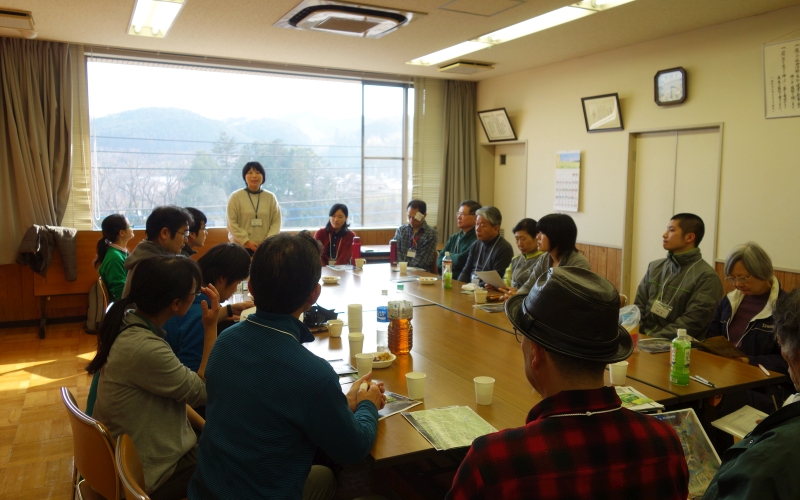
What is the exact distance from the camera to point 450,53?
6230mm

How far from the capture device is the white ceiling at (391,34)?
4.46 m

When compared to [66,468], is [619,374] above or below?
above

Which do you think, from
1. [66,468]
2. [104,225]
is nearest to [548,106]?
[104,225]

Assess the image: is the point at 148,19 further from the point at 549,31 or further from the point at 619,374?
the point at 619,374

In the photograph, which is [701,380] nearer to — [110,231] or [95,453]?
[95,453]

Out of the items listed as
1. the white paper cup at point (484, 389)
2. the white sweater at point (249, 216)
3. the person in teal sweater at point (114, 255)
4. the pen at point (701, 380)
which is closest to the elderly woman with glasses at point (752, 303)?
the pen at point (701, 380)

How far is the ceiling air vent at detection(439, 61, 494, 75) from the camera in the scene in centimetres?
665

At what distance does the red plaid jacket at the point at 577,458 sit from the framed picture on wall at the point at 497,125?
6598 millimetres

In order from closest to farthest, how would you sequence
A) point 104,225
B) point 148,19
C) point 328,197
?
1. point 104,225
2. point 148,19
3. point 328,197

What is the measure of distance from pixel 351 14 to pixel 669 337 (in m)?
3.19

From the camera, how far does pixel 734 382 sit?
2.37 m

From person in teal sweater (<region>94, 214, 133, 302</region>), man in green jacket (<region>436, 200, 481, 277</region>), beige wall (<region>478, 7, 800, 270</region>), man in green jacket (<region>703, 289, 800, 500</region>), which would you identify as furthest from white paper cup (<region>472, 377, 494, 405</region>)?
beige wall (<region>478, 7, 800, 270</region>)

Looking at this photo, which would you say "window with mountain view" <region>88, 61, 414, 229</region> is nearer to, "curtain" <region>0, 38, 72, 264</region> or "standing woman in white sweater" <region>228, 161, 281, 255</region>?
"curtain" <region>0, 38, 72, 264</region>

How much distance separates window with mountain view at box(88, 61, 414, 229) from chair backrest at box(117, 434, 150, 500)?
5541mm
